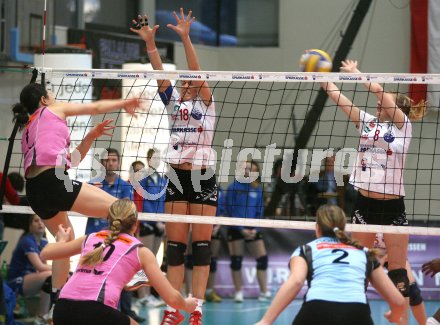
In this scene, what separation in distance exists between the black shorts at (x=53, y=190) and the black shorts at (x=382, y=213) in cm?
250

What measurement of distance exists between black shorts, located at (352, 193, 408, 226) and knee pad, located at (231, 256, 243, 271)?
18.5ft

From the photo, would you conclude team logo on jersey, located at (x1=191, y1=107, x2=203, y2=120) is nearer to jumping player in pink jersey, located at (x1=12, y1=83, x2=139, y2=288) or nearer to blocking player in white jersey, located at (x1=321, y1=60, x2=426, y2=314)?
jumping player in pink jersey, located at (x1=12, y1=83, x2=139, y2=288)

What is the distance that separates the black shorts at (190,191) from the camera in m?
8.15

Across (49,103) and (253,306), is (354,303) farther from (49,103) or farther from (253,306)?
(253,306)

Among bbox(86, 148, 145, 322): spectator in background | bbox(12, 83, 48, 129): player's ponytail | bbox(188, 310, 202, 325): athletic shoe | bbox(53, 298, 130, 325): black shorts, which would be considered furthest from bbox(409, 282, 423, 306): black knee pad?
bbox(86, 148, 145, 322): spectator in background

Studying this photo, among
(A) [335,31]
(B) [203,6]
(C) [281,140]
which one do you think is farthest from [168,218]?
(B) [203,6]

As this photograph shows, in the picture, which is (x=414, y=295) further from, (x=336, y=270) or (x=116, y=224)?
(x=116, y=224)

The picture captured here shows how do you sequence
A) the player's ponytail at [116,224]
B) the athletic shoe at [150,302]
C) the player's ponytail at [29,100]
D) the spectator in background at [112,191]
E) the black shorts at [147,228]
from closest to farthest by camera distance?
the player's ponytail at [116,224] → the player's ponytail at [29,100] → the spectator in background at [112,191] → the black shorts at [147,228] → the athletic shoe at [150,302]

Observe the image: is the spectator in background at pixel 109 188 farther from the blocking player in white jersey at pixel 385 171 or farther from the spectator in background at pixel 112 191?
the blocking player in white jersey at pixel 385 171

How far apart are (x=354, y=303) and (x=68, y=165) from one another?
284 cm

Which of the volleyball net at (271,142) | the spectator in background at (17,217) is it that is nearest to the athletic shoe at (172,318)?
the volleyball net at (271,142)

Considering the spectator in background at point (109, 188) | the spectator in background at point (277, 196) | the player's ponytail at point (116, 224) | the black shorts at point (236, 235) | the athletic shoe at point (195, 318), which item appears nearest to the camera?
the player's ponytail at point (116, 224)

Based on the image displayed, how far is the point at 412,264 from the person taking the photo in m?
14.1

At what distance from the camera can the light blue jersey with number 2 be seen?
5.86m
